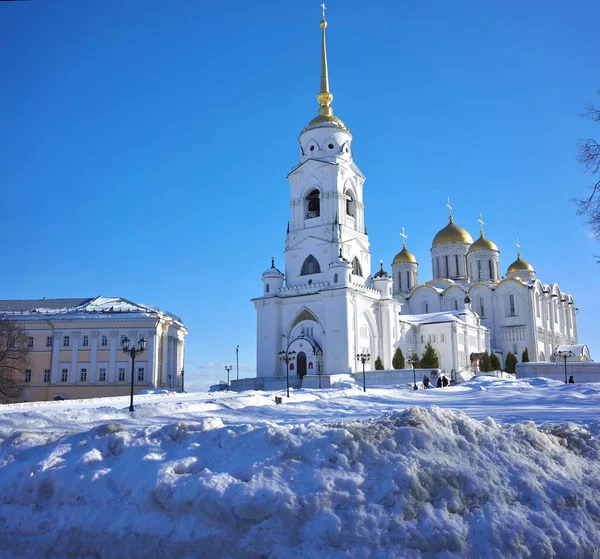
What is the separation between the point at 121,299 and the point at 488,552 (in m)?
50.2

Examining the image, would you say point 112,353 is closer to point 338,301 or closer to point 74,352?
point 74,352

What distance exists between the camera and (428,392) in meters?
27.5

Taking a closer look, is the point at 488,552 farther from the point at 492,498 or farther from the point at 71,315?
the point at 71,315

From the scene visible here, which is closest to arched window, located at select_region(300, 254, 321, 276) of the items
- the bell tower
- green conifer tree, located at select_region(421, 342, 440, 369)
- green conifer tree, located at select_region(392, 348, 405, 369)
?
the bell tower

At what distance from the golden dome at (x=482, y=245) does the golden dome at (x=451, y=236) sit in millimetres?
1132

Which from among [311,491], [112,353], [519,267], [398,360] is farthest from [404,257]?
[311,491]

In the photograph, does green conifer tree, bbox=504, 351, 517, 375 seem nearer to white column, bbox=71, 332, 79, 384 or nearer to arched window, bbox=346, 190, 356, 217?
arched window, bbox=346, 190, 356, 217

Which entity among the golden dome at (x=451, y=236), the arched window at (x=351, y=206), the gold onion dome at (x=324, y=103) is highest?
the gold onion dome at (x=324, y=103)

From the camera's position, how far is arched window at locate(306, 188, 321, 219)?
1902 inches

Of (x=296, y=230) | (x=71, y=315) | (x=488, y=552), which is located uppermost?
(x=296, y=230)

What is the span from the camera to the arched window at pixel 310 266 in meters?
46.2

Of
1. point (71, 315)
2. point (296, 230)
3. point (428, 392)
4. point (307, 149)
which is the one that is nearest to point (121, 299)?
point (71, 315)

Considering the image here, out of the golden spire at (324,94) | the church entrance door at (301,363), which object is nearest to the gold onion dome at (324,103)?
the golden spire at (324,94)

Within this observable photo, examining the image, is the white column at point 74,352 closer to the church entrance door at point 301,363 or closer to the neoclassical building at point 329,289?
the neoclassical building at point 329,289
